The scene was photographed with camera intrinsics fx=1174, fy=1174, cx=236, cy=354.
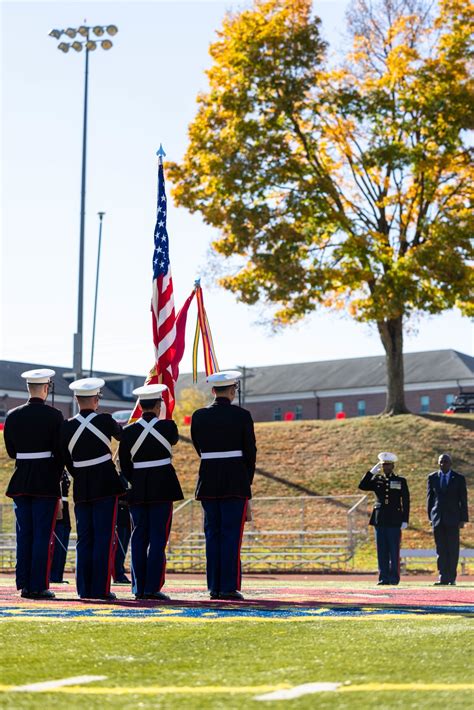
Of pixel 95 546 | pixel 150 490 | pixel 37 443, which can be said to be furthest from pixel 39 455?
pixel 150 490

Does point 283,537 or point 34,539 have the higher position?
point 34,539

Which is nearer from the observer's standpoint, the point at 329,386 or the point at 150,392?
the point at 150,392

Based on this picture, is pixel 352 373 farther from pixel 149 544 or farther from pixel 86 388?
pixel 86 388

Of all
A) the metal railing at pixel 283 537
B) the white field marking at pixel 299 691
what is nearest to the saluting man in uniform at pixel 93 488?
the white field marking at pixel 299 691

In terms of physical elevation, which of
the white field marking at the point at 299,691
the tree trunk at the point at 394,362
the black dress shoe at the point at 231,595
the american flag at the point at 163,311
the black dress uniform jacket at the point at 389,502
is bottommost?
the white field marking at the point at 299,691

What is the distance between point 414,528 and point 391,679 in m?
20.7

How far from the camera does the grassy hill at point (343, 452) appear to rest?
28219 millimetres

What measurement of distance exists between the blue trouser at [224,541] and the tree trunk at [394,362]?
23.7m

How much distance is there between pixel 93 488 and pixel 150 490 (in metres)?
0.46

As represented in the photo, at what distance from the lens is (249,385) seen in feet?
313

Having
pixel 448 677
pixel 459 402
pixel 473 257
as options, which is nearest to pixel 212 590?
pixel 448 677

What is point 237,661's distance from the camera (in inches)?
201

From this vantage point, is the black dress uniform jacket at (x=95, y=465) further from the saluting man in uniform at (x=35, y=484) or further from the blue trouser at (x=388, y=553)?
the blue trouser at (x=388, y=553)

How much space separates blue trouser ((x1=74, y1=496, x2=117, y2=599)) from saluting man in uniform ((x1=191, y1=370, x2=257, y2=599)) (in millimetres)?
753
